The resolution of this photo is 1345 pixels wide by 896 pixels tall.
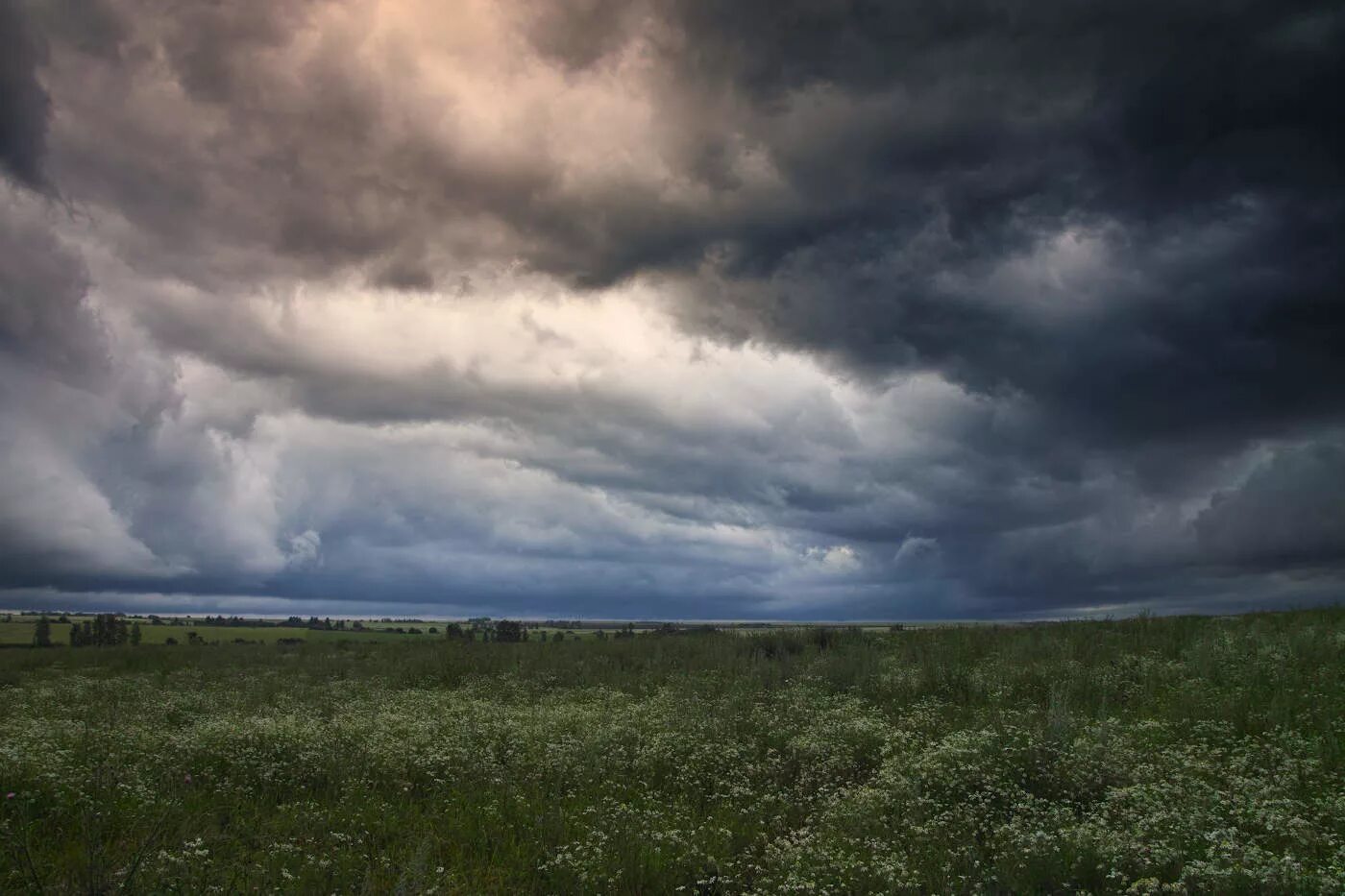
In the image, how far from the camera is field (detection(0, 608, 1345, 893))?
7.78 meters

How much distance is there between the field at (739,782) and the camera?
778 centimetres

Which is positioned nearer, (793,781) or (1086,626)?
(793,781)

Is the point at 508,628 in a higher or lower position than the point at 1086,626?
lower

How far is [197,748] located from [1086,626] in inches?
1038

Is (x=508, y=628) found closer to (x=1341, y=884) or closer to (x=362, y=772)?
(x=362, y=772)

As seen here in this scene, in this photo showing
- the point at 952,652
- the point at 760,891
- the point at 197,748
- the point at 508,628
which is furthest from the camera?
the point at 508,628

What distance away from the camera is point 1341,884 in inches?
256

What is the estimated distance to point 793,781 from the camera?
467 inches

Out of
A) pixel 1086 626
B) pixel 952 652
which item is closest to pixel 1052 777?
pixel 952 652

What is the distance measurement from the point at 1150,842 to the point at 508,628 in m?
47.6

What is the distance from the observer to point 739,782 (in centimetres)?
1159

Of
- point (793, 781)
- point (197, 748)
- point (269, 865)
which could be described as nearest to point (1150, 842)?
point (793, 781)

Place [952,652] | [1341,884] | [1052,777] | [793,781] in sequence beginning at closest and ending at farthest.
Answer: [1341,884] → [1052,777] → [793,781] → [952,652]

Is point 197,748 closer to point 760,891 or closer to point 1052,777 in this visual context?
point 760,891
